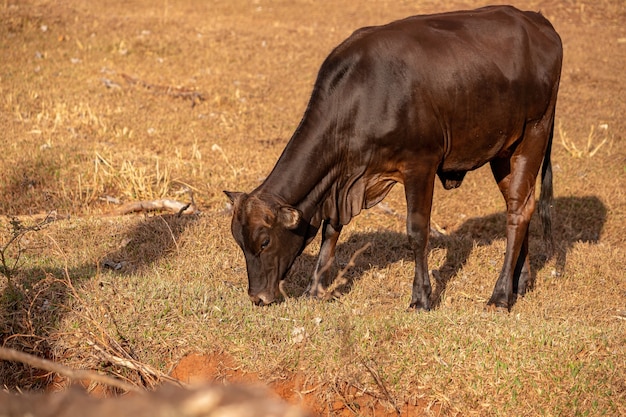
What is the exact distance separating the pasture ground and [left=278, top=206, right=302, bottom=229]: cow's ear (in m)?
0.56

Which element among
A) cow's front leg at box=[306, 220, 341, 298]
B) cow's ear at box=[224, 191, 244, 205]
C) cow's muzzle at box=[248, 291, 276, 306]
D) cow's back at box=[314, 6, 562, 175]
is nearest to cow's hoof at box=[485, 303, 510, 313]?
cow's back at box=[314, 6, 562, 175]

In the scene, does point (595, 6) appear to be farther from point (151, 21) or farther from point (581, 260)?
point (581, 260)

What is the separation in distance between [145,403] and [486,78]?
16.9 ft

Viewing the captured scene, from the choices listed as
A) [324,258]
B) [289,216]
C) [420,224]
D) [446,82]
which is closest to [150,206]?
[324,258]

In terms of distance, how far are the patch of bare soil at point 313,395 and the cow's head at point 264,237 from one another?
2.27ft

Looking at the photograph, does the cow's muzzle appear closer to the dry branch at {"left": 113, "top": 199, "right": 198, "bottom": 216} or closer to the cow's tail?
the dry branch at {"left": 113, "top": 199, "right": 198, "bottom": 216}

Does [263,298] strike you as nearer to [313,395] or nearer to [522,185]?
[313,395]

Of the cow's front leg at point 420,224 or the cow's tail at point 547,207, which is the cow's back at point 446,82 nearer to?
the cow's front leg at point 420,224

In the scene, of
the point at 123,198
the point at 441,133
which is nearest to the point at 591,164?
the point at 441,133

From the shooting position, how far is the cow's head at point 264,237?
5445 millimetres

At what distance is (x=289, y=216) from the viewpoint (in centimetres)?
545

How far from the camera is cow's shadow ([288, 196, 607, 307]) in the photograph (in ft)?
22.5

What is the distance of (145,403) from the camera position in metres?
1.43

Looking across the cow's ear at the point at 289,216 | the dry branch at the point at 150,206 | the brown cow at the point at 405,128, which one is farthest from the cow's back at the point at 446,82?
the dry branch at the point at 150,206
